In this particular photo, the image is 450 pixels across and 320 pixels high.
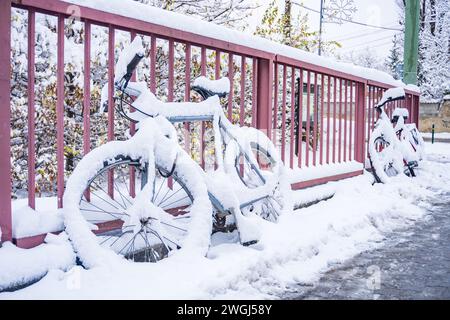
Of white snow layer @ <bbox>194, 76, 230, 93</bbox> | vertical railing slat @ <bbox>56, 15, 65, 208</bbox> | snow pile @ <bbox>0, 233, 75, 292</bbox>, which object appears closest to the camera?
snow pile @ <bbox>0, 233, 75, 292</bbox>

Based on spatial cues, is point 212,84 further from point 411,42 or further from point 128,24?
point 411,42

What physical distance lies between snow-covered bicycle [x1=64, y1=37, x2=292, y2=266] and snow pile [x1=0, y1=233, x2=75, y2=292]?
89mm

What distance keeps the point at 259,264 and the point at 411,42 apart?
366 inches

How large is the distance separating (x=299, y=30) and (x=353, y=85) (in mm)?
4612

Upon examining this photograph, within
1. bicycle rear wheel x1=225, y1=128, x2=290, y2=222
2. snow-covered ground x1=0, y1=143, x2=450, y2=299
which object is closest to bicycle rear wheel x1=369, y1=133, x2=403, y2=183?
snow-covered ground x1=0, y1=143, x2=450, y2=299

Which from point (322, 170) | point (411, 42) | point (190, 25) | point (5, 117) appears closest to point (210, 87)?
point (190, 25)

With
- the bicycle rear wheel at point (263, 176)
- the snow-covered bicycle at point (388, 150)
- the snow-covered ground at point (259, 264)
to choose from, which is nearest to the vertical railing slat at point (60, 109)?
the snow-covered ground at point (259, 264)

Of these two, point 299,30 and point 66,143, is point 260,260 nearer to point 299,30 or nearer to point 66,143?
point 66,143

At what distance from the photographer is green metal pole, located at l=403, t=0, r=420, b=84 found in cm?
1084

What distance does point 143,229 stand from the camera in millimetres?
2867

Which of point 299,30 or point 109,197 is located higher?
point 299,30

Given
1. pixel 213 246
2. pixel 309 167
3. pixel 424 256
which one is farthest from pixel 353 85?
pixel 213 246

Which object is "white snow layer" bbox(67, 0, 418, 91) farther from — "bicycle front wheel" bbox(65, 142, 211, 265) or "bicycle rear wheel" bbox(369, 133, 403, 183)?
"bicycle rear wheel" bbox(369, 133, 403, 183)

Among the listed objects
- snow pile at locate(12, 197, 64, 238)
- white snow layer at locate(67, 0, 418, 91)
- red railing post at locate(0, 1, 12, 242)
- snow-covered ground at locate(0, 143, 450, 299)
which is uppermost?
white snow layer at locate(67, 0, 418, 91)
